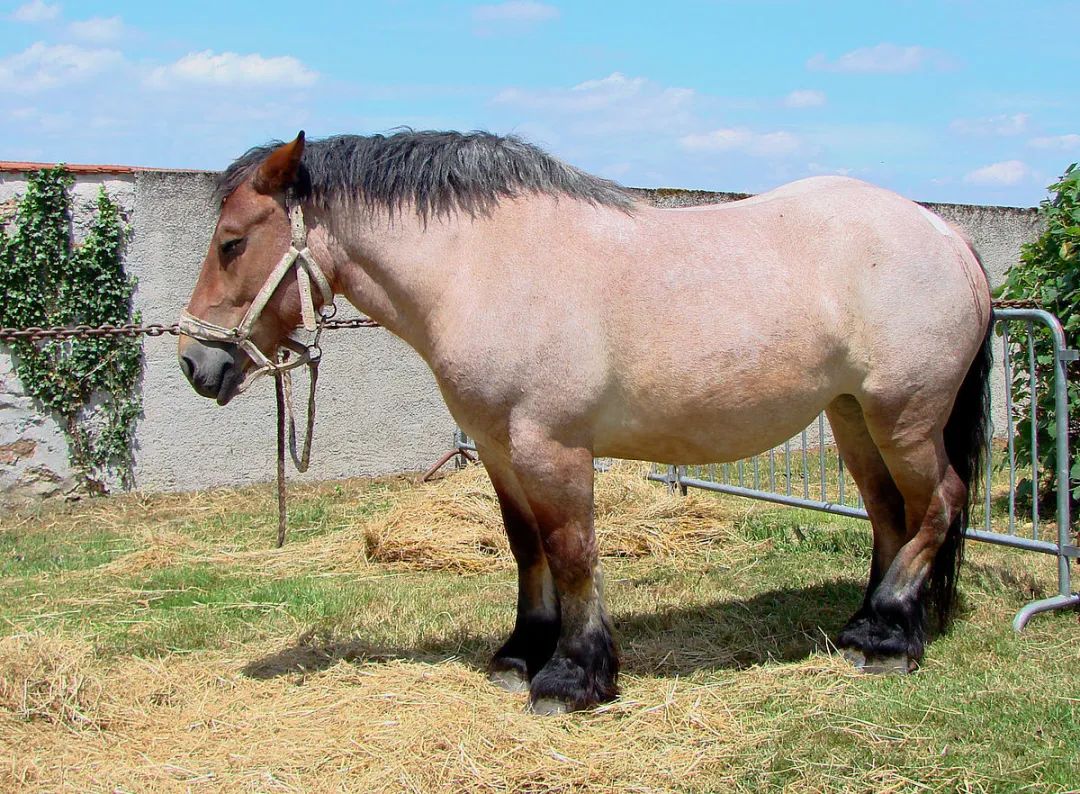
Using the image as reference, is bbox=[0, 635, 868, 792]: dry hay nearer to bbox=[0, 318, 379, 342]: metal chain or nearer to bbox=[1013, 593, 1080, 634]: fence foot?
bbox=[1013, 593, 1080, 634]: fence foot

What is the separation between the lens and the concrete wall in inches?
303

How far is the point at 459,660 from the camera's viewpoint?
3.97 meters

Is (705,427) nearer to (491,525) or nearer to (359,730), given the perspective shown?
(359,730)

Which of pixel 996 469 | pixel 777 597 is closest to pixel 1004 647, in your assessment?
pixel 777 597

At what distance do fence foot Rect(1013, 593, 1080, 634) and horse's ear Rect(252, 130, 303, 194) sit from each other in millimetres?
3480

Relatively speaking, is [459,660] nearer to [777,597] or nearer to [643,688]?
[643,688]

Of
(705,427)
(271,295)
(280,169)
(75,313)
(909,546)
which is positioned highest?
(280,169)

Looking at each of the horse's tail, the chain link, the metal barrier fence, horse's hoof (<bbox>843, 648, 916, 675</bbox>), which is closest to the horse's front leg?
horse's hoof (<bbox>843, 648, 916, 675</bbox>)

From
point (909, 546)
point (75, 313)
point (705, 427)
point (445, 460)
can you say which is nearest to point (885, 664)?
point (909, 546)

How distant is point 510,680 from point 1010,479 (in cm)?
298

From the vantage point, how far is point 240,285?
3410 mm

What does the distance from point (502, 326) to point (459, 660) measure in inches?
61.0

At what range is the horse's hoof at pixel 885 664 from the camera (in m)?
3.67

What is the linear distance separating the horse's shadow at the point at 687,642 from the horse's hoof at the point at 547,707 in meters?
0.52
